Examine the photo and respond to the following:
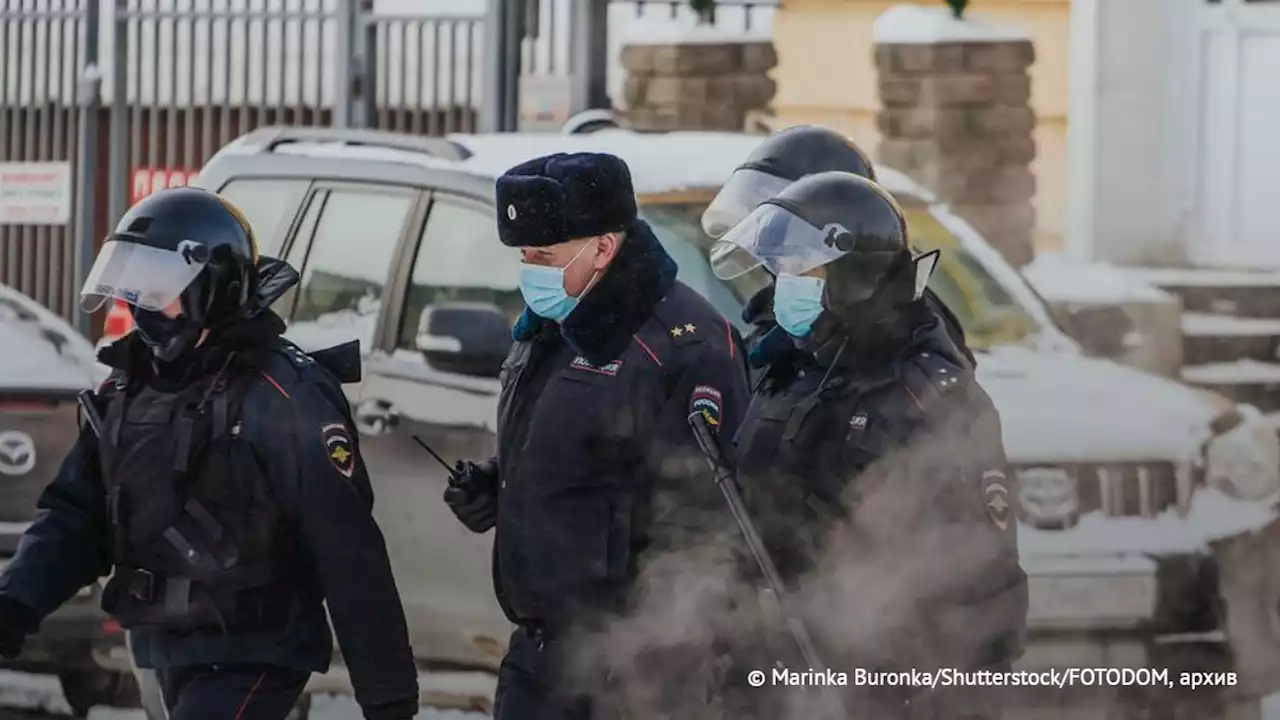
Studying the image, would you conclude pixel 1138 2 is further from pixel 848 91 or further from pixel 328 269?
pixel 328 269

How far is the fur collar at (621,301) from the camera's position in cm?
502

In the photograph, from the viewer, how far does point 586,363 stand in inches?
198

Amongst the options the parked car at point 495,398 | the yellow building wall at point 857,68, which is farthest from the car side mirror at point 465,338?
the yellow building wall at point 857,68

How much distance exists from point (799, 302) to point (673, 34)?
8.44 metres

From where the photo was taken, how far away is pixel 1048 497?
704cm

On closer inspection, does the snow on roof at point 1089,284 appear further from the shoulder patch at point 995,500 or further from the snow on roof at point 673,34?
the shoulder patch at point 995,500

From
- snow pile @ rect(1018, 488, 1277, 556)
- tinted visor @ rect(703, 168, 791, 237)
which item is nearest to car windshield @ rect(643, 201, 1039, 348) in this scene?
tinted visor @ rect(703, 168, 791, 237)

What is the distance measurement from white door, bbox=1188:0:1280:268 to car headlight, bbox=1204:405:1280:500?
5.61 m

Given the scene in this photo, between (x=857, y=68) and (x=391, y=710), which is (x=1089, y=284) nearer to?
(x=857, y=68)

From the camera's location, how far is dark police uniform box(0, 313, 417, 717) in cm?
509

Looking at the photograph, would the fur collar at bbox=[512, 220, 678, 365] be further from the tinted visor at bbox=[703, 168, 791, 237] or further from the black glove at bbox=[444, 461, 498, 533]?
the tinted visor at bbox=[703, 168, 791, 237]

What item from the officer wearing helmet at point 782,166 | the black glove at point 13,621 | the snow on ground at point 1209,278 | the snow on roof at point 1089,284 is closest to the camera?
the black glove at point 13,621

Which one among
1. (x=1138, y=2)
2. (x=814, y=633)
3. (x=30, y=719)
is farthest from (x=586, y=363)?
(x=1138, y=2)

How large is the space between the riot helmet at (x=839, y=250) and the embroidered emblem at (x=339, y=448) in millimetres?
875
